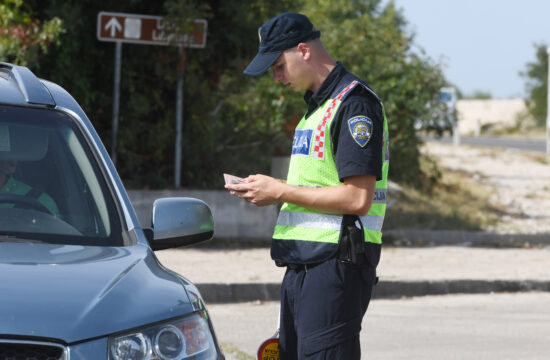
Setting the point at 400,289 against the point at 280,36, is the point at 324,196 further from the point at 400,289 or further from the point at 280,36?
the point at 400,289

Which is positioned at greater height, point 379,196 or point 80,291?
point 379,196

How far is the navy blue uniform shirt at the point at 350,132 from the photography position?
3.56 metres

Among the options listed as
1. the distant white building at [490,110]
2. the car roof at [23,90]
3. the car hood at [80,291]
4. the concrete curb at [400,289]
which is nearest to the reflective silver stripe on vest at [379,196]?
the car hood at [80,291]

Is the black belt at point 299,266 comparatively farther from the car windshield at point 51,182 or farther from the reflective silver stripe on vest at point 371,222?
the car windshield at point 51,182

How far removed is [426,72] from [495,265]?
7.45 metres

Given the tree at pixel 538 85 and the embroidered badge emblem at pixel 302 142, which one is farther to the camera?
the tree at pixel 538 85

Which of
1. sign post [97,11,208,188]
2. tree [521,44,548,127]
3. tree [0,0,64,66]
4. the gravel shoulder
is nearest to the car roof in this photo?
tree [0,0,64,66]

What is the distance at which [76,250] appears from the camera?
10.8 ft

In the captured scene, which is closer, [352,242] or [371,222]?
[352,242]

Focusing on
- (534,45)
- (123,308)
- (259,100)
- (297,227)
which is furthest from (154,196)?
(534,45)

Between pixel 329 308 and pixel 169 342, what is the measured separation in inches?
34.6

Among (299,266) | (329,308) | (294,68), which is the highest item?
(294,68)

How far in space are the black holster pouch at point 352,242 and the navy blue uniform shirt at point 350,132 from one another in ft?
0.54

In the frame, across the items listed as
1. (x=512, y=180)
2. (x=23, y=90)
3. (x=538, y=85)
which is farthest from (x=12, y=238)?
(x=538, y=85)
